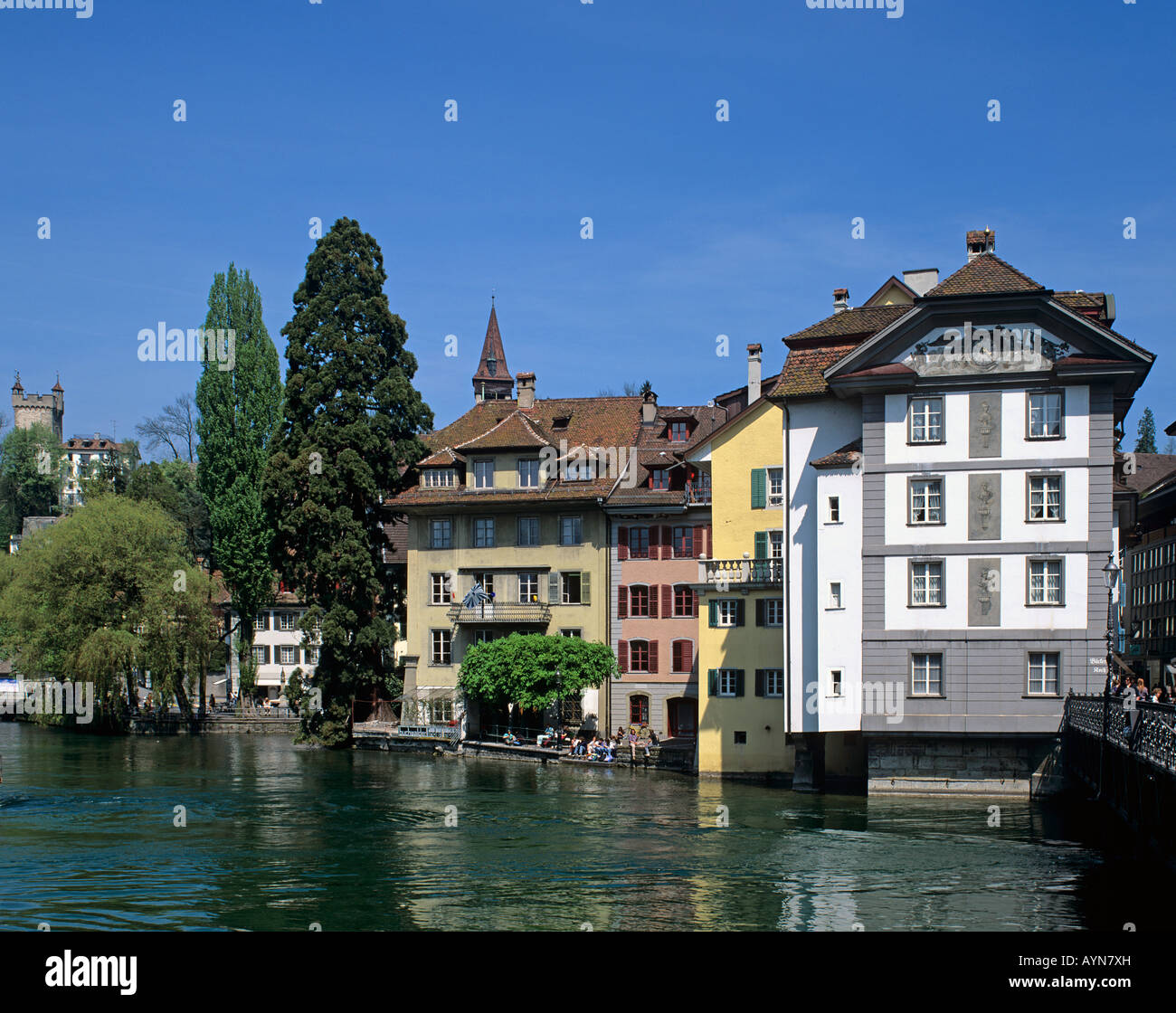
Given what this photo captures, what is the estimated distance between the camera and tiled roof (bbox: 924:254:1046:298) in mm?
41125

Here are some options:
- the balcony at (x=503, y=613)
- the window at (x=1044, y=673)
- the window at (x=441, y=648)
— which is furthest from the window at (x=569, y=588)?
the window at (x=1044, y=673)

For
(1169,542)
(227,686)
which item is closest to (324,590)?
(227,686)

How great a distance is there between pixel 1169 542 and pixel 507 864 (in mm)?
52099

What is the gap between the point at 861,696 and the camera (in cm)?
4297

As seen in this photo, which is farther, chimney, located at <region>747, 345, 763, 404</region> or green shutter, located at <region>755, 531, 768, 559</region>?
chimney, located at <region>747, 345, 763, 404</region>

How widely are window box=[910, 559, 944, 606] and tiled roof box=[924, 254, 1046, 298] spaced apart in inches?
340

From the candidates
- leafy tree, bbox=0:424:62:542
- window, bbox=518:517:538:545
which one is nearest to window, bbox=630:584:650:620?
window, bbox=518:517:538:545

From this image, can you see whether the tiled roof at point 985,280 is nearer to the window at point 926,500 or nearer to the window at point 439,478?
the window at point 926,500

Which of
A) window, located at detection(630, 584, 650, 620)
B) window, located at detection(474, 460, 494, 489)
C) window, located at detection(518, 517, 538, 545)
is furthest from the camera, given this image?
window, located at detection(474, 460, 494, 489)

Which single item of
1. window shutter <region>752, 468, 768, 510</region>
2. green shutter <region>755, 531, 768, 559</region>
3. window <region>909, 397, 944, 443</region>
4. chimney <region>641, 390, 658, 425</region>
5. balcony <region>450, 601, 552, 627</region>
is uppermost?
chimney <region>641, 390, 658, 425</region>

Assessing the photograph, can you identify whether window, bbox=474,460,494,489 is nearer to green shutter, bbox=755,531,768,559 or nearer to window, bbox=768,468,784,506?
green shutter, bbox=755,531,768,559

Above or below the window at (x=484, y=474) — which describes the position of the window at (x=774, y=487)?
below

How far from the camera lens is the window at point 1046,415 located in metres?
41.5

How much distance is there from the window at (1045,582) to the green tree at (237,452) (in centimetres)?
4548
